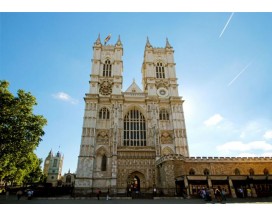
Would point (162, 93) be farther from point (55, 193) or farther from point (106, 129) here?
point (55, 193)

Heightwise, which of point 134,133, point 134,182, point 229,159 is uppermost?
point 134,133

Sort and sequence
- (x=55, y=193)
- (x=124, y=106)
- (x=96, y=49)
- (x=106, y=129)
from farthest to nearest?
1. (x=96, y=49)
2. (x=124, y=106)
3. (x=106, y=129)
4. (x=55, y=193)

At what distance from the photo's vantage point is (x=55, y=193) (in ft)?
88.1

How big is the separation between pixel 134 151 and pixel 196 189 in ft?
42.4

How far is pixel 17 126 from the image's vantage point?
19500 millimetres

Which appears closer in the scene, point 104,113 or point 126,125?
point 126,125

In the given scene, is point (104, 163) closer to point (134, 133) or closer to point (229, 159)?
point (134, 133)

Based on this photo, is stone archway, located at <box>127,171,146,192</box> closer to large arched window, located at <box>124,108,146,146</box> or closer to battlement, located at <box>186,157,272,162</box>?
large arched window, located at <box>124,108,146,146</box>

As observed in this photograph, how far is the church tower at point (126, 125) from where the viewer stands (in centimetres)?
3097

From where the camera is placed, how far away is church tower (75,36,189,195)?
3097 centimetres

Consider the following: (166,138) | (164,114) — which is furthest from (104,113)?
(166,138)

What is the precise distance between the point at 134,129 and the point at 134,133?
80cm

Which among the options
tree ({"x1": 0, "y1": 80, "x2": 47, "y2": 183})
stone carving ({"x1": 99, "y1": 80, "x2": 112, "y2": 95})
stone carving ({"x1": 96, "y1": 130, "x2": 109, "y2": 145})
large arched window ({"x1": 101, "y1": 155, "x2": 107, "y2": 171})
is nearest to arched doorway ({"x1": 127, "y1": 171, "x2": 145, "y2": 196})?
large arched window ({"x1": 101, "y1": 155, "x2": 107, "y2": 171})

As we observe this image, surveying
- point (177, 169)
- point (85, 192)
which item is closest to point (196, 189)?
point (177, 169)
